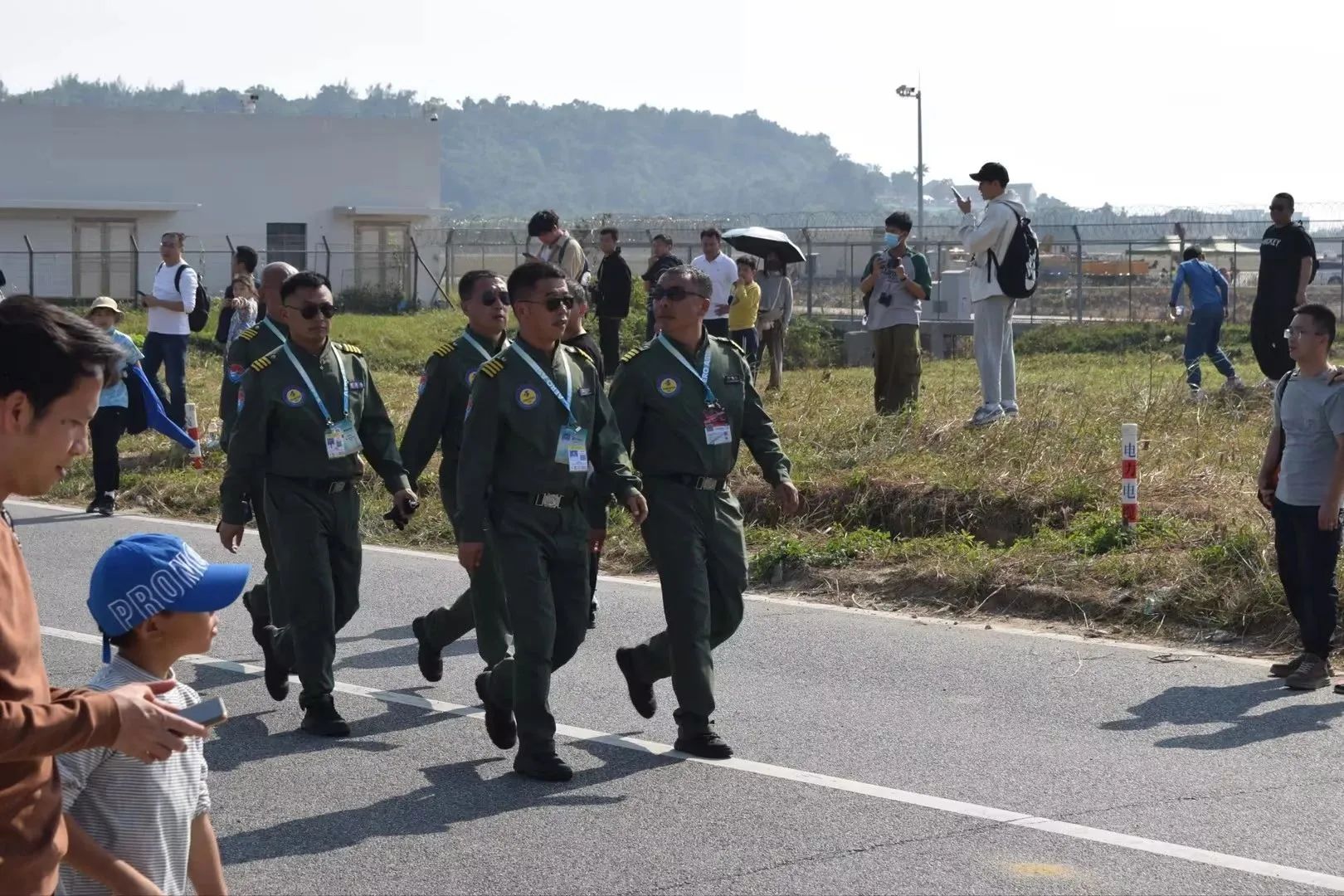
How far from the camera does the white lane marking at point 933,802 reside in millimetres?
5742

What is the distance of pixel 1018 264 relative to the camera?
15.0 meters

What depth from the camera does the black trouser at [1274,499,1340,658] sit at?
327 inches

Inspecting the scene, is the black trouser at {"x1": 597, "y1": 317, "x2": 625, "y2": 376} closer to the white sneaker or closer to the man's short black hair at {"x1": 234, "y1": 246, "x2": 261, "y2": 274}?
the man's short black hair at {"x1": 234, "y1": 246, "x2": 261, "y2": 274}

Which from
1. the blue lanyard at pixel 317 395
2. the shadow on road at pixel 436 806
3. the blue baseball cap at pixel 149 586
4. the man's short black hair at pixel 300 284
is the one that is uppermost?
the man's short black hair at pixel 300 284

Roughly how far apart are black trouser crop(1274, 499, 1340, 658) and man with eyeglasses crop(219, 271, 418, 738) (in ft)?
13.4

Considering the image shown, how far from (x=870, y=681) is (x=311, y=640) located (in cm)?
266

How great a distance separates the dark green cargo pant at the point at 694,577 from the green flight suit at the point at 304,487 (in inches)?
53.1

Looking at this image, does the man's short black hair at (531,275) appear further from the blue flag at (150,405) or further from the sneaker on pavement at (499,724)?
the blue flag at (150,405)

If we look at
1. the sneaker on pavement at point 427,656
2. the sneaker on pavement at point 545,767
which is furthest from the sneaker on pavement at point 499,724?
the sneaker on pavement at point 427,656

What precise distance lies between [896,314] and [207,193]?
1602 inches

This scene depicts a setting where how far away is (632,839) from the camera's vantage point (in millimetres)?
6188

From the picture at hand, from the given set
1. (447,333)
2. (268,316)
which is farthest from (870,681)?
(447,333)

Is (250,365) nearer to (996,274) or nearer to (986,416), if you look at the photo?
(986,416)

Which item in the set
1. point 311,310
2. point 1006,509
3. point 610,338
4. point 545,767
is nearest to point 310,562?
point 311,310
